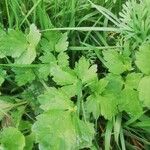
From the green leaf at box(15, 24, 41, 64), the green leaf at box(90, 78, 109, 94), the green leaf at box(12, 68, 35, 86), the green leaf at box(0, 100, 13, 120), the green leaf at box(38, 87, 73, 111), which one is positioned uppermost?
the green leaf at box(15, 24, 41, 64)

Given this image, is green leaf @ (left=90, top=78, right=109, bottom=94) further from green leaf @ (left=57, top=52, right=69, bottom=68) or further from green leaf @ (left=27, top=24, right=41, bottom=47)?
green leaf @ (left=27, top=24, right=41, bottom=47)

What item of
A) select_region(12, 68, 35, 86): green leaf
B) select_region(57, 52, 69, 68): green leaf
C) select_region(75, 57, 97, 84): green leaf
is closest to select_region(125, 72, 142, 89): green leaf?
select_region(75, 57, 97, 84): green leaf

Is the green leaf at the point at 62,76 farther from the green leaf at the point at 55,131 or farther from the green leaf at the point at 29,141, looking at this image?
the green leaf at the point at 29,141

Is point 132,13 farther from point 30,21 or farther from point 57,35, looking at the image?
point 30,21

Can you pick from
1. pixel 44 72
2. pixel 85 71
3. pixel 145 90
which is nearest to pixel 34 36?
pixel 44 72

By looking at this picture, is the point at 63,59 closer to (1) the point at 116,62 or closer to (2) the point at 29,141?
(1) the point at 116,62

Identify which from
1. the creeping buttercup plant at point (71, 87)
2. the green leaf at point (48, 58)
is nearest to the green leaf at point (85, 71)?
the creeping buttercup plant at point (71, 87)

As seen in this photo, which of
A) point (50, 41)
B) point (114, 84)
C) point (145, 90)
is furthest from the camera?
point (50, 41)
